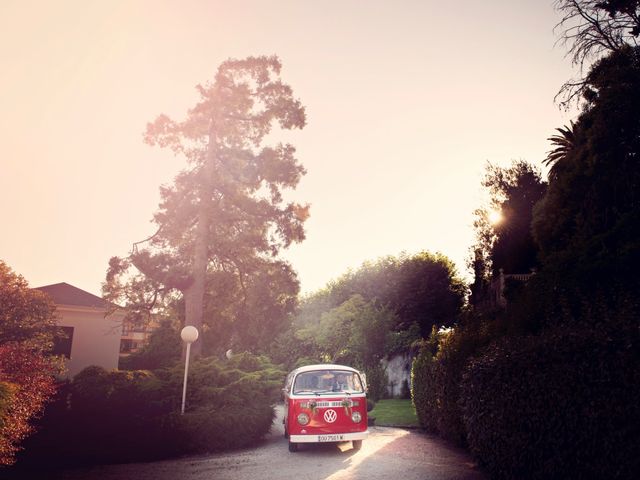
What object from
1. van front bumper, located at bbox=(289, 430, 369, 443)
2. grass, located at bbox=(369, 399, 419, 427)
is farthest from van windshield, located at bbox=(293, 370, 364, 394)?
grass, located at bbox=(369, 399, 419, 427)

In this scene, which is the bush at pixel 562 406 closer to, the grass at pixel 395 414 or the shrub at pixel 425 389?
the shrub at pixel 425 389

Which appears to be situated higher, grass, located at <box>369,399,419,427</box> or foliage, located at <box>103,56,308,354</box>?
foliage, located at <box>103,56,308,354</box>

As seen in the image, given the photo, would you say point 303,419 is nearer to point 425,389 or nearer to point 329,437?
point 329,437

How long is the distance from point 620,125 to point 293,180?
12.1 metres

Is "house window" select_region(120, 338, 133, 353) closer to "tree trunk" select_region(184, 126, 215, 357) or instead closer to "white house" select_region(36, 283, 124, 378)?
"white house" select_region(36, 283, 124, 378)

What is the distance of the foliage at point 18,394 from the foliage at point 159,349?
10.2 meters

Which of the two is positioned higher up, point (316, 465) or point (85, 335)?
point (85, 335)

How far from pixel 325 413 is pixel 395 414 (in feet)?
31.5

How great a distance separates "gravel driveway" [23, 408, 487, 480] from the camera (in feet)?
27.1

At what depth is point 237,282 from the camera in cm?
2052

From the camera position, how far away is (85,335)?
23766mm

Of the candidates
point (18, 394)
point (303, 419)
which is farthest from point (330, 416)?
point (18, 394)

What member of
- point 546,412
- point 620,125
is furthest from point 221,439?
point 620,125

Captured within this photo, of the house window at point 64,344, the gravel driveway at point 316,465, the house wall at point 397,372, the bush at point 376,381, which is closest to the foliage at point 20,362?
the gravel driveway at point 316,465
